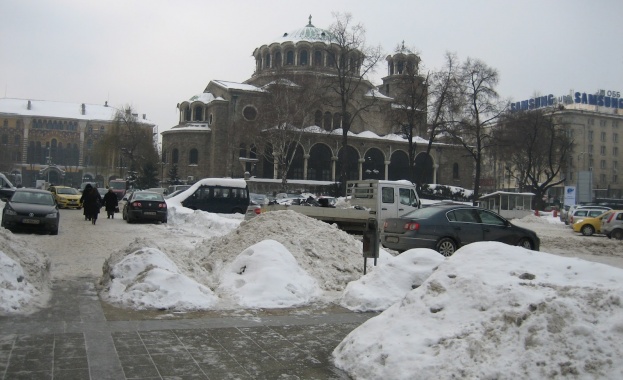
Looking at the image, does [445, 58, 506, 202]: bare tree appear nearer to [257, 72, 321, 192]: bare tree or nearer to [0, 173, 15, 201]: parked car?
[257, 72, 321, 192]: bare tree

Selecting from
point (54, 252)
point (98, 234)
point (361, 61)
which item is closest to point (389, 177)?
point (361, 61)

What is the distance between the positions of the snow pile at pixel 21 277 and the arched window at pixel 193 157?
60359 millimetres

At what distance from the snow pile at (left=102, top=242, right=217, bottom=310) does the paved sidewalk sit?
245 millimetres

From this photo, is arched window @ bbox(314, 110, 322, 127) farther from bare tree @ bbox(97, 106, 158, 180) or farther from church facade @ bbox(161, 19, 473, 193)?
bare tree @ bbox(97, 106, 158, 180)

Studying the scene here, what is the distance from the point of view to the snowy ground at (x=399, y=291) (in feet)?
13.5

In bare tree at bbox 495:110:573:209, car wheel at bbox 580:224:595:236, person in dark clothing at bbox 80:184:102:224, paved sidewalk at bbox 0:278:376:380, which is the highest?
bare tree at bbox 495:110:573:209

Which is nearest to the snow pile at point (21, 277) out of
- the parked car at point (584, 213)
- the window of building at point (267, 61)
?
the parked car at point (584, 213)

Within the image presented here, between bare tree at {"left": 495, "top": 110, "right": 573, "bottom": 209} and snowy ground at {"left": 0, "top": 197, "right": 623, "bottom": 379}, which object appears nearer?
snowy ground at {"left": 0, "top": 197, "right": 623, "bottom": 379}

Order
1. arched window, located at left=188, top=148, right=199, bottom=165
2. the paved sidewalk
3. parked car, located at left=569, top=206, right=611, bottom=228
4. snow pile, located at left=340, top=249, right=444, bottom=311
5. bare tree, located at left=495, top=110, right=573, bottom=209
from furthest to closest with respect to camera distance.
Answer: arched window, located at left=188, top=148, right=199, bottom=165
bare tree, located at left=495, top=110, right=573, bottom=209
parked car, located at left=569, top=206, right=611, bottom=228
snow pile, located at left=340, top=249, right=444, bottom=311
the paved sidewalk

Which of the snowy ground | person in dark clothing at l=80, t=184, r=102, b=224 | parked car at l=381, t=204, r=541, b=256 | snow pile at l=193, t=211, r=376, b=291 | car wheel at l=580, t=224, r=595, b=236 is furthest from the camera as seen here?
car wheel at l=580, t=224, r=595, b=236

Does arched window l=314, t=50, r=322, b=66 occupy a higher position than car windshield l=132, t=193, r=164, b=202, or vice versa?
arched window l=314, t=50, r=322, b=66

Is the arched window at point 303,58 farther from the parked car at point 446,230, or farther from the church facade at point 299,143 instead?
the parked car at point 446,230

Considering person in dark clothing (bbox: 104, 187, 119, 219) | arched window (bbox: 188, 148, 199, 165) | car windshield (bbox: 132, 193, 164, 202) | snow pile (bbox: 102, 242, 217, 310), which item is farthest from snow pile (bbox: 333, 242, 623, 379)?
arched window (bbox: 188, 148, 199, 165)

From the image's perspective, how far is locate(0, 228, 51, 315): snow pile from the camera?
681 cm
